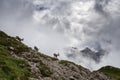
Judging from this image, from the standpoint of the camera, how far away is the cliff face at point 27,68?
93238mm

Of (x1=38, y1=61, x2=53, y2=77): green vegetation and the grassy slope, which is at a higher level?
(x1=38, y1=61, x2=53, y2=77): green vegetation

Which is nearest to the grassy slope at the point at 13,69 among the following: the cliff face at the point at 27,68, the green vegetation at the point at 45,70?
the cliff face at the point at 27,68

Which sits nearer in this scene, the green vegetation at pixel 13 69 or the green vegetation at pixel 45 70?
the green vegetation at pixel 13 69

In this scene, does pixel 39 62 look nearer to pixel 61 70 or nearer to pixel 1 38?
pixel 61 70

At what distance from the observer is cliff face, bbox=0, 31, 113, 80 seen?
93.2 metres

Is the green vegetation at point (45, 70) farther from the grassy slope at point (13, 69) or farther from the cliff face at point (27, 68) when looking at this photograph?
the grassy slope at point (13, 69)

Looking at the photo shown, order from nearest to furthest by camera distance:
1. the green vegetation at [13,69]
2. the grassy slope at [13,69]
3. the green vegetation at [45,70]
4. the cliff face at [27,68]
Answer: the green vegetation at [13,69], the grassy slope at [13,69], the cliff face at [27,68], the green vegetation at [45,70]

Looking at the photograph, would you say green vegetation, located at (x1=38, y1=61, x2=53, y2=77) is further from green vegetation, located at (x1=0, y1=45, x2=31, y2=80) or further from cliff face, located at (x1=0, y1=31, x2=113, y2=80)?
green vegetation, located at (x1=0, y1=45, x2=31, y2=80)

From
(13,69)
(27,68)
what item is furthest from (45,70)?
(13,69)

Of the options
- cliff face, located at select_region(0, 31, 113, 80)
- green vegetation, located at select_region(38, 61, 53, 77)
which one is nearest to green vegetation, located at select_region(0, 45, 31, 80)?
cliff face, located at select_region(0, 31, 113, 80)

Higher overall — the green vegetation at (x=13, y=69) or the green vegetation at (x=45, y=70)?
the green vegetation at (x=45, y=70)

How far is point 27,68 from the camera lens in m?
103

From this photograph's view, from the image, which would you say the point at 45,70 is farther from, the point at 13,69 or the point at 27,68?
the point at 13,69

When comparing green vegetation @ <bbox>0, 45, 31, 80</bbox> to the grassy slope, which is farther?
the grassy slope
